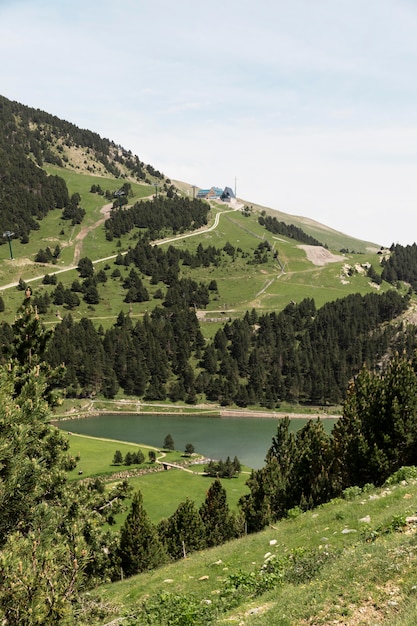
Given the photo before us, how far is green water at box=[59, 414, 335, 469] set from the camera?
109125 millimetres

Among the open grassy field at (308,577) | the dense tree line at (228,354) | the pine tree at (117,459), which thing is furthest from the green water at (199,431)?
the open grassy field at (308,577)

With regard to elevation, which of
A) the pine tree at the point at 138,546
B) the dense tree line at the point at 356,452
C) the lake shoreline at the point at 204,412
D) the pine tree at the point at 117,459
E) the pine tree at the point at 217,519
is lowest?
the lake shoreline at the point at 204,412

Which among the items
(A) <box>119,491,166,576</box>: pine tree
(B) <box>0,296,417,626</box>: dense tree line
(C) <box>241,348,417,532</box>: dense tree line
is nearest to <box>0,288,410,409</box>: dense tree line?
(B) <box>0,296,417,626</box>: dense tree line

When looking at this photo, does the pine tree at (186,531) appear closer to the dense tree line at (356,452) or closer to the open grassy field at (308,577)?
the dense tree line at (356,452)

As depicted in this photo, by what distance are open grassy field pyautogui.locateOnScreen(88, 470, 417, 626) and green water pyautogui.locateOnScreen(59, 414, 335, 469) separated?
77290mm

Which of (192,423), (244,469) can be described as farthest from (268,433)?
(244,469)

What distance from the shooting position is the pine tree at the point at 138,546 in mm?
34781

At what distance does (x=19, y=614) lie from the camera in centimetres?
896

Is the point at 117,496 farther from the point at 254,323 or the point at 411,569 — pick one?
the point at 254,323

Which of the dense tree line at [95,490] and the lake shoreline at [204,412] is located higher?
the dense tree line at [95,490]

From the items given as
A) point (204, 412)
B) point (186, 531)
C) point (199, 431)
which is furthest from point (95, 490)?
point (204, 412)

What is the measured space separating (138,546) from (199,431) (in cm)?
9328

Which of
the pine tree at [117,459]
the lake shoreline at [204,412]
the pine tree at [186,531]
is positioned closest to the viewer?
the pine tree at [186,531]

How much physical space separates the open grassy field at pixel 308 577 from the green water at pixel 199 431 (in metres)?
77.3
